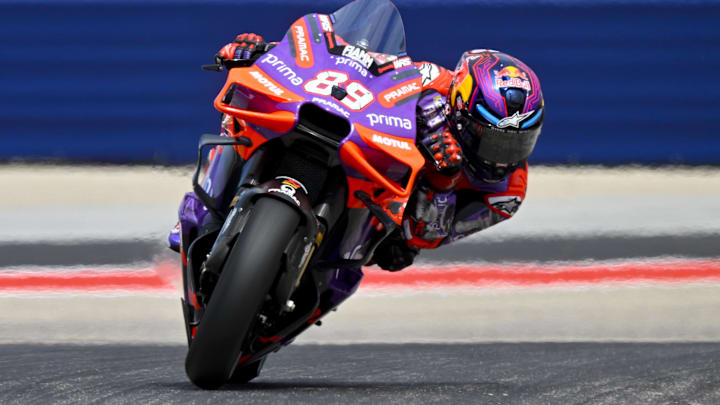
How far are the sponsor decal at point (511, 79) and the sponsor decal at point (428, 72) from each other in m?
0.26

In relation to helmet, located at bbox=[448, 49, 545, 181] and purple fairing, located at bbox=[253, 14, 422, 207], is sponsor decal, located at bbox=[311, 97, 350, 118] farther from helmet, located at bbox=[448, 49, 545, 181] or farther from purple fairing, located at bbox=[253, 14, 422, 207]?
helmet, located at bbox=[448, 49, 545, 181]

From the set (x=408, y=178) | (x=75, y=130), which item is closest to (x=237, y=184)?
(x=408, y=178)

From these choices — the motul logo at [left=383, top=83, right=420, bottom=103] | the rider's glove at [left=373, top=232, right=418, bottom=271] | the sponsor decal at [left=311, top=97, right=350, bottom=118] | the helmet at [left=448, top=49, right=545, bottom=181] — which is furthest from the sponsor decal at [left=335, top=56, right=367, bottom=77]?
the rider's glove at [left=373, top=232, right=418, bottom=271]

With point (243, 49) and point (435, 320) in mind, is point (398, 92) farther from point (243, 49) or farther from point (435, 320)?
point (435, 320)

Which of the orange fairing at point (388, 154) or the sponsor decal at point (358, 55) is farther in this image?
the sponsor decal at point (358, 55)

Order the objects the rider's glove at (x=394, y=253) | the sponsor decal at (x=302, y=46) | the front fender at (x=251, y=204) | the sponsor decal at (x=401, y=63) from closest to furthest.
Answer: the front fender at (x=251, y=204)
the sponsor decal at (x=302, y=46)
the sponsor decal at (x=401, y=63)
the rider's glove at (x=394, y=253)

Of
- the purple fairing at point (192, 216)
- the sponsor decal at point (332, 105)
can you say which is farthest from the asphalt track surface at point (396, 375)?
the sponsor decal at point (332, 105)

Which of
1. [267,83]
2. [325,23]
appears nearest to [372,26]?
[325,23]

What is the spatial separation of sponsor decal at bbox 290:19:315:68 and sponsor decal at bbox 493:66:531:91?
2.31ft

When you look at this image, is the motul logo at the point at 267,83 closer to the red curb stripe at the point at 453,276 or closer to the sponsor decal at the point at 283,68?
the sponsor decal at the point at 283,68

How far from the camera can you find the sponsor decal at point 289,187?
317 centimetres

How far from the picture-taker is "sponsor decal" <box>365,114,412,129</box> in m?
3.37

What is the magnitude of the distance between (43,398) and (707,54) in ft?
18.5

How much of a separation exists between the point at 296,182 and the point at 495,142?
→ 2.84ft
